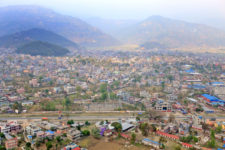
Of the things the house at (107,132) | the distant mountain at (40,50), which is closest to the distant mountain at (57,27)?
the distant mountain at (40,50)

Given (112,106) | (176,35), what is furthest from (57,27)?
(112,106)

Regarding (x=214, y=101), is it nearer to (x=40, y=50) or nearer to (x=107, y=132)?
(x=107, y=132)

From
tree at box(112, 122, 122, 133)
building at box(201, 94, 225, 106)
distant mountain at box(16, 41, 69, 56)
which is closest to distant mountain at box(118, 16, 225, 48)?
distant mountain at box(16, 41, 69, 56)

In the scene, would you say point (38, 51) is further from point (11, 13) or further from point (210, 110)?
point (11, 13)

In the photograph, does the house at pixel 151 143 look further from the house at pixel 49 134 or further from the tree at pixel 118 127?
the house at pixel 49 134

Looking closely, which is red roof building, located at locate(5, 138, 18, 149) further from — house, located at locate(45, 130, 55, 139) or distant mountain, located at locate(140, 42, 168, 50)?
distant mountain, located at locate(140, 42, 168, 50)

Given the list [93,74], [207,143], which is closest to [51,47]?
[93,74]
